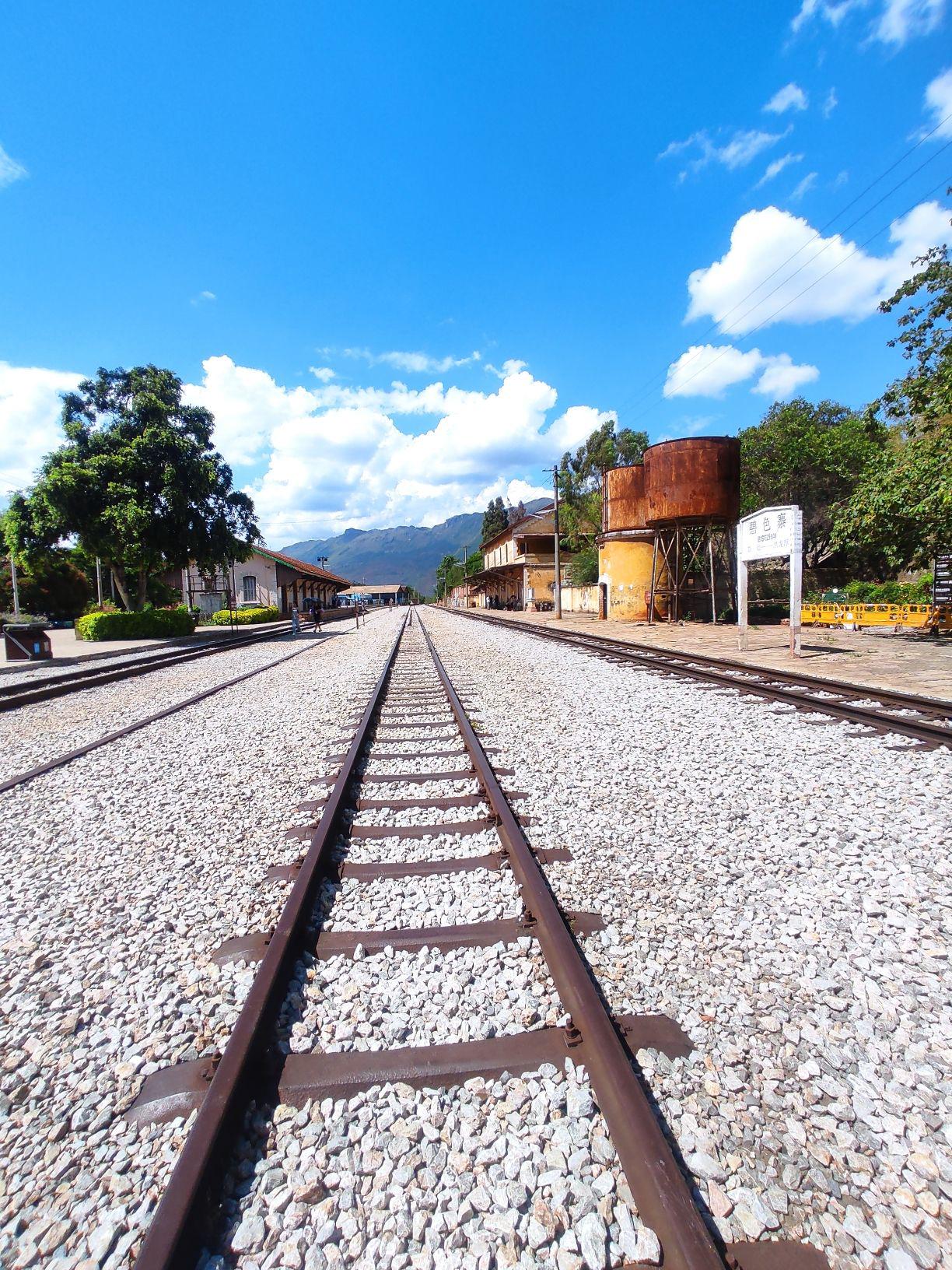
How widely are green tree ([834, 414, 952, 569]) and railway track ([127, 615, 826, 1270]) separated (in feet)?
49.8

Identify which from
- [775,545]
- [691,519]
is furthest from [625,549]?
[775,545]

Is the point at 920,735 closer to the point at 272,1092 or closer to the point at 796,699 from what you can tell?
the point at 796,699

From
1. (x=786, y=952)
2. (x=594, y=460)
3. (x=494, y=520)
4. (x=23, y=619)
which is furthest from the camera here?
(x=494, y=520)

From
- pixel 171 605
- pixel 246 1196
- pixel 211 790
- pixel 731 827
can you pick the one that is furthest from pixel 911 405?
pixel 171 605

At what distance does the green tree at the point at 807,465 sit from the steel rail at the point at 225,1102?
41353 mm

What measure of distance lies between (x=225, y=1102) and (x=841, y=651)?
15062 millimetres

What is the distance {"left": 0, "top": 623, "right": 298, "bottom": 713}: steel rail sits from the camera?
9281 millimetres

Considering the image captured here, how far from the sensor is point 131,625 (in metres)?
22.2

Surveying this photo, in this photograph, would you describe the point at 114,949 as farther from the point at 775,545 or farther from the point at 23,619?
the point at 23,619

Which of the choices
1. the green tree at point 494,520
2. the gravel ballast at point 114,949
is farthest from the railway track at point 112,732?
the green tree at point 494,520

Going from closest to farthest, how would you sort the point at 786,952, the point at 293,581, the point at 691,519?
the point at 786,952
the point at 691,519
the point at 293,581

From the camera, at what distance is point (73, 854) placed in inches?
138

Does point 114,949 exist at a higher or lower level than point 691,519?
lower

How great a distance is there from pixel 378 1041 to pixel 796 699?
647cm
